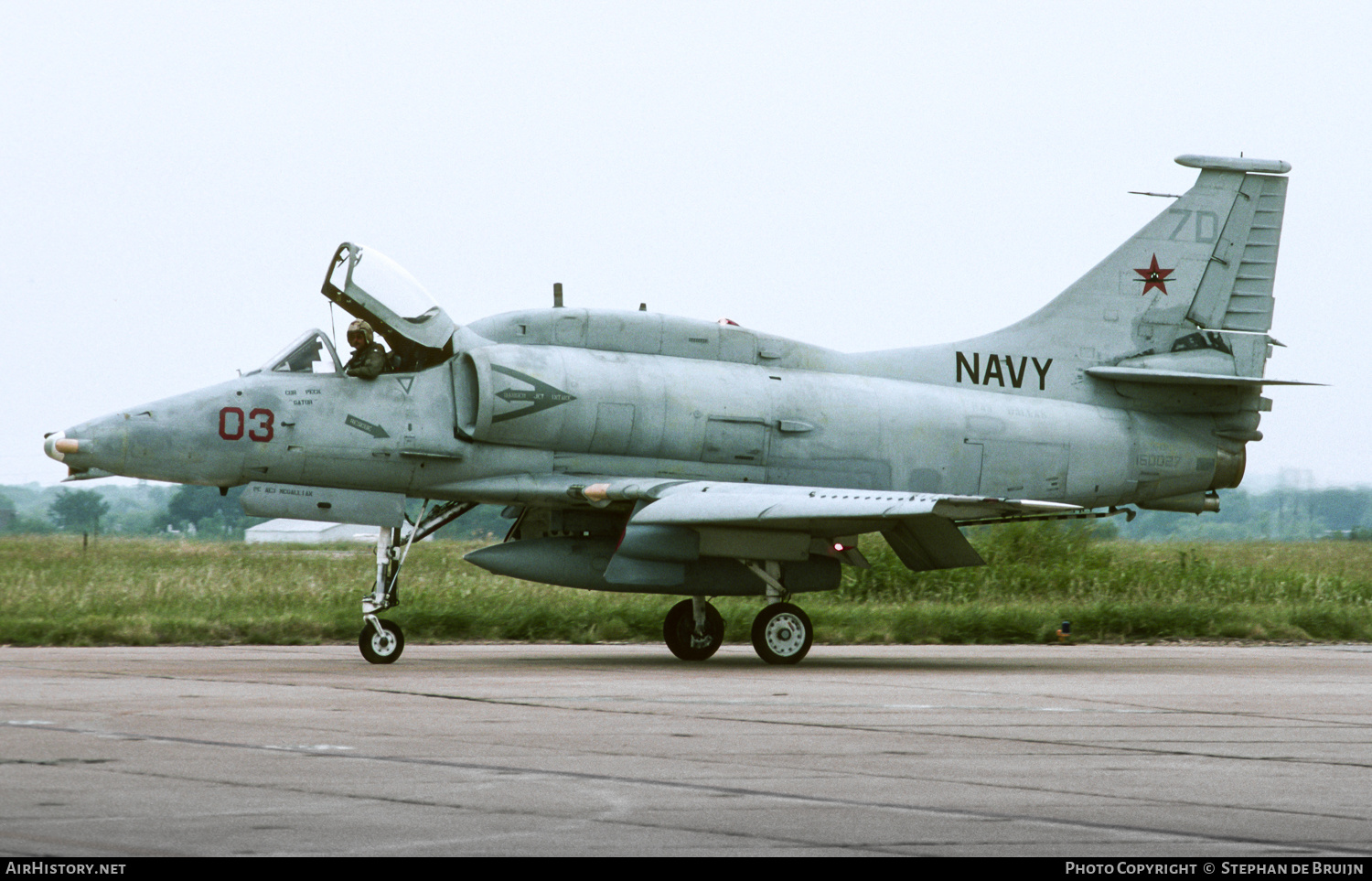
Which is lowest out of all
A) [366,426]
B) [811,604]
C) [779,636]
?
[811,604]

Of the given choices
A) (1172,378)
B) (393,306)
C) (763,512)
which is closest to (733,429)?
(763,512)

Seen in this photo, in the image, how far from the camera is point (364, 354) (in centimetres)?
1420

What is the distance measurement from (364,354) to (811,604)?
9937 mm

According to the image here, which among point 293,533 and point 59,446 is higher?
point 59,446

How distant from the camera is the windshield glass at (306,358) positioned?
14019 millimetres

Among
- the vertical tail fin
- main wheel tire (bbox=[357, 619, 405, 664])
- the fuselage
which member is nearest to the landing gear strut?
the fuselage

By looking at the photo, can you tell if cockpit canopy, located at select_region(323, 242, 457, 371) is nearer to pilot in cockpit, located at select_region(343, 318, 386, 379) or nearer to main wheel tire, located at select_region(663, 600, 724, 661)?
pilot in cockpit, located at select_region(343, 318, 386, 379)

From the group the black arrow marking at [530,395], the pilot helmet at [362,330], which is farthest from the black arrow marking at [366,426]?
the black arrow marking at [530,395]

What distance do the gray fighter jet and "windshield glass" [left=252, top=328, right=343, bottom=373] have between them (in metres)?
0.03

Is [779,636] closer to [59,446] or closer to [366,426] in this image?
[366,426]

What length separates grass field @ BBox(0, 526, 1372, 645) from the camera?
682 inches

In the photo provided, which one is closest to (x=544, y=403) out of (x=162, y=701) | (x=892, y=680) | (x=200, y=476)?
(x=200, y=476)

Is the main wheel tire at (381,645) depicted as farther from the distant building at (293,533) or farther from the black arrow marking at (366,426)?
the distant building at (293,533)
